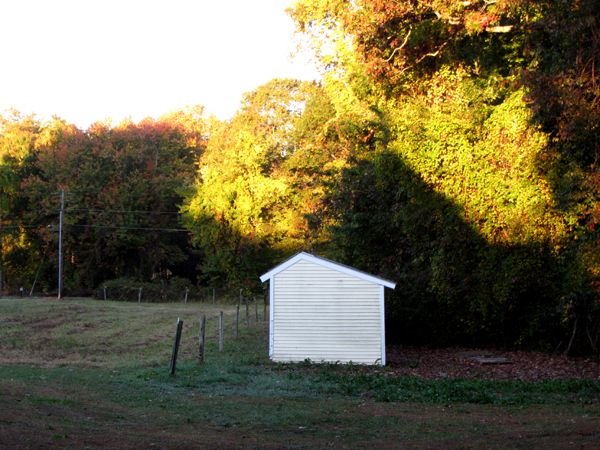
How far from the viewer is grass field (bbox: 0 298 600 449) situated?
9.27 meters

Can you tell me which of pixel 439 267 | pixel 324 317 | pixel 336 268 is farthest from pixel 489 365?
pixel 336 268

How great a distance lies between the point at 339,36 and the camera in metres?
29.0

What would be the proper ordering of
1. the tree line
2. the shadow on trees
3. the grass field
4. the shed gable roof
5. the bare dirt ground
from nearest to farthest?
1. the grass field
2. the tree line
3. the bare dirt ground
4. the shed gable roof
5. the shadow on trees

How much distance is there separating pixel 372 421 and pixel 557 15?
1069 centimetres

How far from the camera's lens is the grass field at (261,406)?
9.27 metres

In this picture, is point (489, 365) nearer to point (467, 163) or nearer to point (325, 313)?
point (325, 313)

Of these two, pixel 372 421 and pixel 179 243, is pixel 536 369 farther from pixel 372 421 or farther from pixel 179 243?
pixel 179 243

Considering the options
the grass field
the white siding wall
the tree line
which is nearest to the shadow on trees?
the tree line

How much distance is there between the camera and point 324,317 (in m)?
21.2

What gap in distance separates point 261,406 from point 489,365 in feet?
35.9

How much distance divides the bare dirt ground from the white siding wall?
131 centimetres

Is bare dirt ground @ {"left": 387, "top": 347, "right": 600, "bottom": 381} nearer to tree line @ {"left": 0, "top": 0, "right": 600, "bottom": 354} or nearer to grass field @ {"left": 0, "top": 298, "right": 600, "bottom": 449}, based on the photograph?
tree line @ {"left": 0, "top": 0, "right": 600, "bottom": 354}

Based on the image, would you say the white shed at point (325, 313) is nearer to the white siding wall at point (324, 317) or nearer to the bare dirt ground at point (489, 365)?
the white siding wall at point (324, 317)

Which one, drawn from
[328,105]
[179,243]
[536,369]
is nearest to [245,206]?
[328,105]
